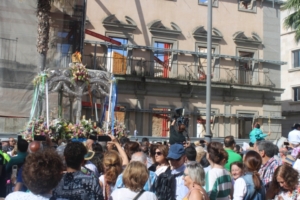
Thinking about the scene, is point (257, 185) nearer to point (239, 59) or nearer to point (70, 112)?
point (70, 112)

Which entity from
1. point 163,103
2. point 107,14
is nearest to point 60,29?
point 107,14

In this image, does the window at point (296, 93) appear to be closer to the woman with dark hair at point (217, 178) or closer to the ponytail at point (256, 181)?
the woman with dark hair at point (217, 178)

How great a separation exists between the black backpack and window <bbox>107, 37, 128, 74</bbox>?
18.2 metres

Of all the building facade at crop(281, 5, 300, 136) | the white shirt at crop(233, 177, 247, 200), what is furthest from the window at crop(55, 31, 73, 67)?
the building facade at crop(281, 5, 300, 136)

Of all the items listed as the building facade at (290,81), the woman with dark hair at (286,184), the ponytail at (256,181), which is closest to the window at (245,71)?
the building facade at (290,81)

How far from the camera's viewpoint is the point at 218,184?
5867 mm

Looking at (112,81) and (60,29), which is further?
(60,29)

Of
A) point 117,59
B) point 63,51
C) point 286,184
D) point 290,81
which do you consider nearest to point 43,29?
point 63,51

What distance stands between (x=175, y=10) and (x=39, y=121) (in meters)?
14.8

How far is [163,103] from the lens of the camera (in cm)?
2472

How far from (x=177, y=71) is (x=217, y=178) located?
19476 mm

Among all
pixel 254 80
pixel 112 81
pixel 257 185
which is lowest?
pixel 257 185

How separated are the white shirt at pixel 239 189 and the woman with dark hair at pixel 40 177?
2771 millimetres

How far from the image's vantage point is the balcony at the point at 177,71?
2355cm
